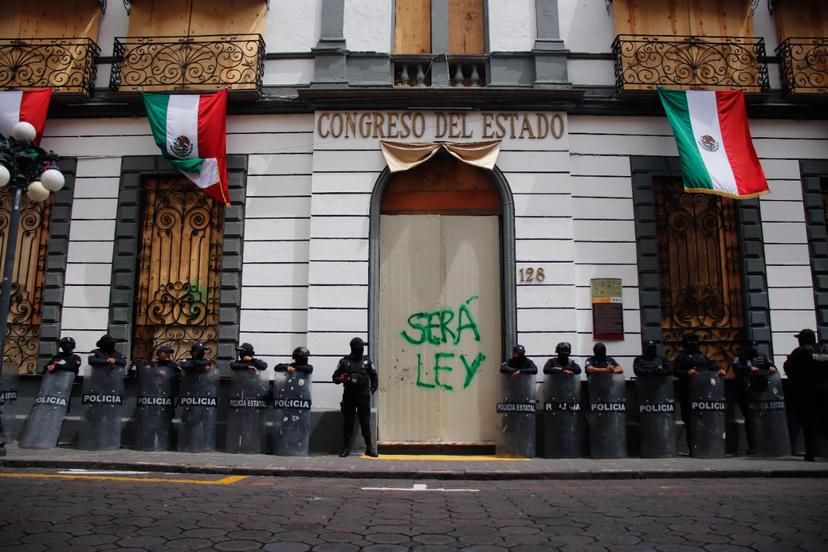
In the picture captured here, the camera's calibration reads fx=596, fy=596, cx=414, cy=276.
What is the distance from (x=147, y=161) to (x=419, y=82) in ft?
18.7

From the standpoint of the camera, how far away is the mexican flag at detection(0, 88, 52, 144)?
11.7 metres

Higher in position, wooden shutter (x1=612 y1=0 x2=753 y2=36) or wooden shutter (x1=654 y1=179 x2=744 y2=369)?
wooden shutter (x1=612 y1=0 x2=753 y2=36)

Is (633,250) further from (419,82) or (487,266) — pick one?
(419,82)

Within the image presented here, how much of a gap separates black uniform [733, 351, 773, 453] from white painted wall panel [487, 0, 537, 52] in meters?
7.20

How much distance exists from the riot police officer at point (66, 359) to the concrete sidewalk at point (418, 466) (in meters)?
1.49

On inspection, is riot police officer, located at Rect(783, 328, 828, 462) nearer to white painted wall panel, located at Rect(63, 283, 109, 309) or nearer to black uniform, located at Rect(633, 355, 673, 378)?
black uniform, located at Rect(633, 355, 673, 378)

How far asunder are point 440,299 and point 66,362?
6740 millimetres

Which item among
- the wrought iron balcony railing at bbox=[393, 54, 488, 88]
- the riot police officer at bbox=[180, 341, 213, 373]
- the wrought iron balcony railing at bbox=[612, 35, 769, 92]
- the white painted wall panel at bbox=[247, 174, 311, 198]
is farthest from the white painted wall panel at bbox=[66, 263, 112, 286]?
the wrought iron balcony railing at bbox=[612, 35, 769, 92]

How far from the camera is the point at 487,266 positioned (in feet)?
37.8

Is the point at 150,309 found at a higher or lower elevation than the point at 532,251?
lower

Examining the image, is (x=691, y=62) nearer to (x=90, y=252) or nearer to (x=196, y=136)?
(x=196, y=136)

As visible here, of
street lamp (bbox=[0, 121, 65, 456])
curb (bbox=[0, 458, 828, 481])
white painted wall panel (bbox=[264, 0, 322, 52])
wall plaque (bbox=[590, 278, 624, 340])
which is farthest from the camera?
white painted wall panel (bbox=[264, 0, 322, 52])

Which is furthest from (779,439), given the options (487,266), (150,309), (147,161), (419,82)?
(147,161)

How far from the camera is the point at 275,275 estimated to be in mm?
11414
